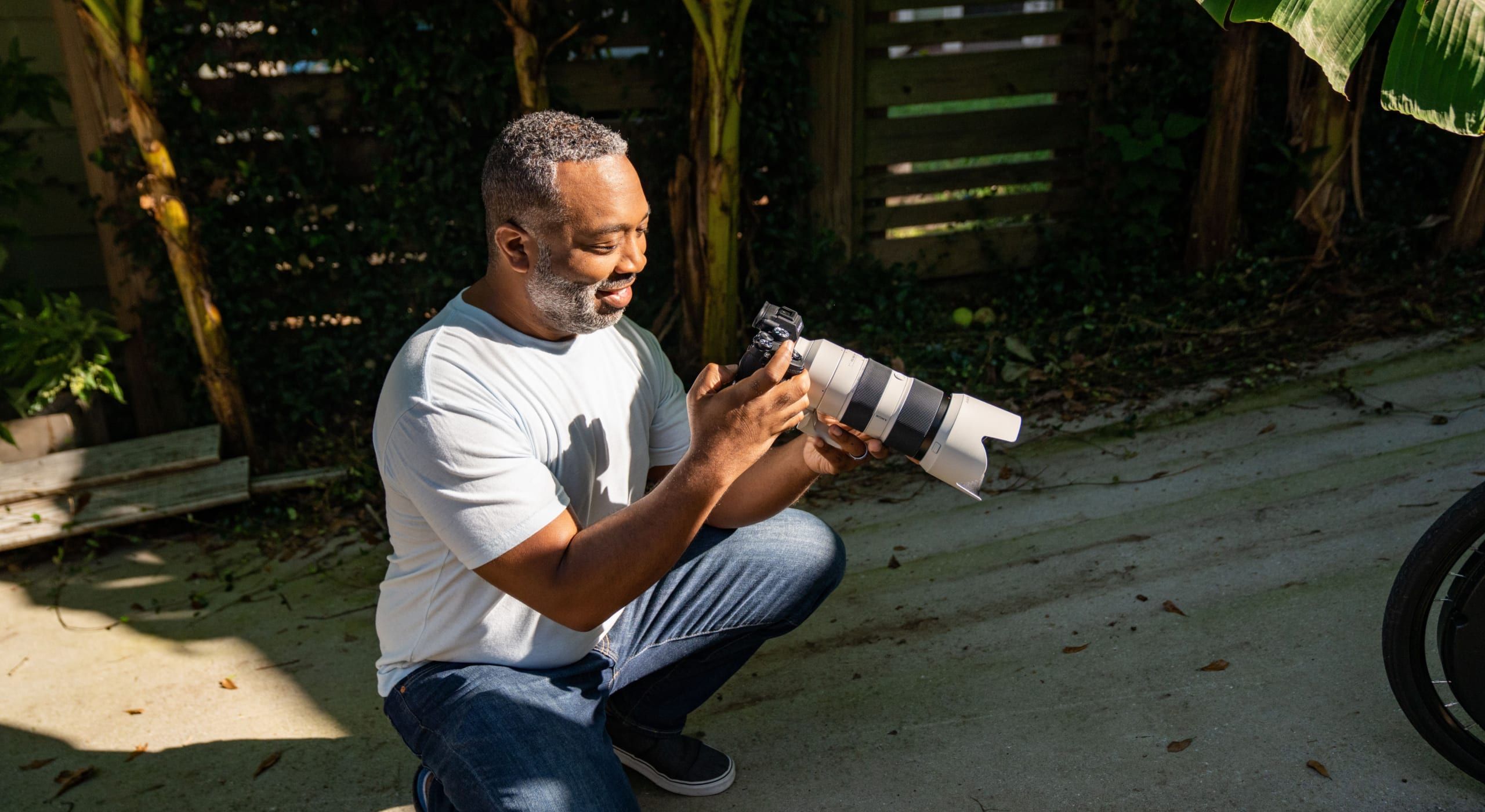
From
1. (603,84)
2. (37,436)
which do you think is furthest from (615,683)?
(37,436)

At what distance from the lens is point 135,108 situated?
383 centimetres

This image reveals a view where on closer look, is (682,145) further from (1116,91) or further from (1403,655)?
(1403,655)

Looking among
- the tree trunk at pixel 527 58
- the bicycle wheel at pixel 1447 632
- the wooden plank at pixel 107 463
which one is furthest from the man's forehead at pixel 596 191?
the wooden plank at pixel 107 463

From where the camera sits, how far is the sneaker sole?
92.7 inches

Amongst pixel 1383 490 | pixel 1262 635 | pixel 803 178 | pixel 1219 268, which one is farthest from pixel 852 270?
pixel 1262 635

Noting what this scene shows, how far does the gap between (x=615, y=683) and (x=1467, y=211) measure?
15.8ft

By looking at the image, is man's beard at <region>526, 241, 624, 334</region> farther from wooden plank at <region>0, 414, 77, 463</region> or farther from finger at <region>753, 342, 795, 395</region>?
wooden plank at <region>0, 414, 77, 463</region>

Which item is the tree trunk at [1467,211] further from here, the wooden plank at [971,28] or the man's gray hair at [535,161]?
the man's gray hair at [535,161]

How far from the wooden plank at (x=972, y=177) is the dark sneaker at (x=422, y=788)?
3833mm

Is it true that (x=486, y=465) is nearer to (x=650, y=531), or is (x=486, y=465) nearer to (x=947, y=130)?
(x=650, y=531)

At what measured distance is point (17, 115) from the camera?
453 cm

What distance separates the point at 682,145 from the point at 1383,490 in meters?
3.12

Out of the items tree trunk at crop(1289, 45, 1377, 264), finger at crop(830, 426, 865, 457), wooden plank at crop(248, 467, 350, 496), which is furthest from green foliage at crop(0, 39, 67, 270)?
tree trunk at crop(1289, 45, 1377, 264)

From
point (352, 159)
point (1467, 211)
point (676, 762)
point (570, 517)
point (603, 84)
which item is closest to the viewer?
point (570, 517)
